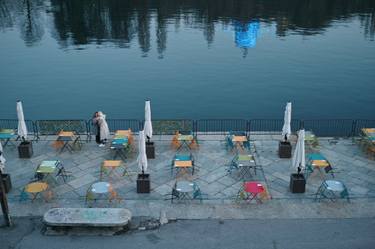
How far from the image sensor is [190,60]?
5309 centimetres

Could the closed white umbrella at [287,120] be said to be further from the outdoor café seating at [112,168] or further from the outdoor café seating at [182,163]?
the outdoor café seating at [112,168]

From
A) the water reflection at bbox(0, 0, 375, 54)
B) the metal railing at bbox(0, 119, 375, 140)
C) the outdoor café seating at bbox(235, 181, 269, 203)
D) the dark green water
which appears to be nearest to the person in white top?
the metal railing at bbox(0, 119, 375, 140)

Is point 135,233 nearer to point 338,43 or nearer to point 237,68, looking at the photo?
point 237,68

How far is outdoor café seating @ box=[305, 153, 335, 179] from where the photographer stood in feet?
66.4

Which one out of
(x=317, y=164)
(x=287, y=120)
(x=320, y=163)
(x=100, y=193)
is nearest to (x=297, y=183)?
(x=317, y=164)

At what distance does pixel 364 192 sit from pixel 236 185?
5.64 m

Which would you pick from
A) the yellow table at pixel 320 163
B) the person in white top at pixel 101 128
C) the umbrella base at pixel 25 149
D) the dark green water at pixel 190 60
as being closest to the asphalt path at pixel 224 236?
the yellow table at pixel 320 163

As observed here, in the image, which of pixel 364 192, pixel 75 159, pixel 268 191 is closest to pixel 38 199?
pixel 75 159

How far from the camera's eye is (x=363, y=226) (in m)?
17.0

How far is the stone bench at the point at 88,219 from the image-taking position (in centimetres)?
1652

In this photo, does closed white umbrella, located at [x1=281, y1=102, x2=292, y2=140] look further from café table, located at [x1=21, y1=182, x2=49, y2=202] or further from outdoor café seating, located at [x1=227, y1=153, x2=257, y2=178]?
café table, located at [x1=21, y1=182, x2=49, y2=202]

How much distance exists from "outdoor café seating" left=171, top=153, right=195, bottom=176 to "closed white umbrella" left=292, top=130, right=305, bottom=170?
4780 millimetres

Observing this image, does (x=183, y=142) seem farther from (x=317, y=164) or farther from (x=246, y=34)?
(x=246, y=34)

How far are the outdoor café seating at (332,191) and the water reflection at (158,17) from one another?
39520 millimetres
